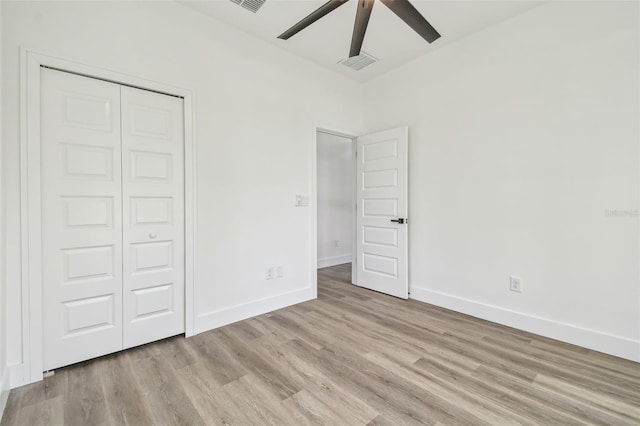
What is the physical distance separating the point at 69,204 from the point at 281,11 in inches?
93.2

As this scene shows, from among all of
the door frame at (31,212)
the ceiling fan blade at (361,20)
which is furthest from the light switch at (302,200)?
the door frame at (31,212)

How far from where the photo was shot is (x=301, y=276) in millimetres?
3428

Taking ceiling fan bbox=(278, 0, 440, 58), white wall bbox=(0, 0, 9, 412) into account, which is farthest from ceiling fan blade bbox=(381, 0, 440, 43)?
white wall bbox=(0, 0, 9, 412)

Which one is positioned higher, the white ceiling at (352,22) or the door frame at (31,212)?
the white ceiling at (352,22)

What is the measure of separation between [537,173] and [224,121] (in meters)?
2.97

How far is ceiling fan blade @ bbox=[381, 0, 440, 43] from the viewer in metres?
1.88

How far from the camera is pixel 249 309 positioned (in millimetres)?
2938

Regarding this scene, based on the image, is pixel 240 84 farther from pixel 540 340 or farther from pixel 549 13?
pixel 540 340

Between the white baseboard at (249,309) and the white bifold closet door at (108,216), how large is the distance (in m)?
0.22

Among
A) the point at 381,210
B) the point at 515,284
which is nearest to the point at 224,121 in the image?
the point at 381,210

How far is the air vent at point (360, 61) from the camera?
11.0 feet

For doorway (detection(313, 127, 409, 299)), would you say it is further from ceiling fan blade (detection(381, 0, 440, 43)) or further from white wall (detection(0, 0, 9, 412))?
white wall (detection(0, 0, 9, 412))

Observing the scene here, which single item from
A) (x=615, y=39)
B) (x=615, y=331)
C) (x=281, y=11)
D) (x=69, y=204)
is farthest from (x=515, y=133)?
(x=69, y=204)

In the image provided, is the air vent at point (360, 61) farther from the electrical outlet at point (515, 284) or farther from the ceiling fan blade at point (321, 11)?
the electrical outlet at point (515, 284)
